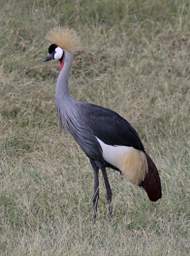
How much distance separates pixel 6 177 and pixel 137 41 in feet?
12.0

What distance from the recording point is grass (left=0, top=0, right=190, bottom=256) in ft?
16.9

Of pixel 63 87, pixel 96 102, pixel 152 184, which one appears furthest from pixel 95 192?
pixel 96 102

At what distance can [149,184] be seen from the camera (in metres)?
5.60

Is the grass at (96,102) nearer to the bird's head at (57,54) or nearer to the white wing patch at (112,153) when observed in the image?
the white wing patch at (112,153)

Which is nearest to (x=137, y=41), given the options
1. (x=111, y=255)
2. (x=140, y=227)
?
(x=140, y=227)

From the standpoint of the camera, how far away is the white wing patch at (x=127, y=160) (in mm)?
5648

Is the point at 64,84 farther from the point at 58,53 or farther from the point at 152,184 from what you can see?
the point at 152,184

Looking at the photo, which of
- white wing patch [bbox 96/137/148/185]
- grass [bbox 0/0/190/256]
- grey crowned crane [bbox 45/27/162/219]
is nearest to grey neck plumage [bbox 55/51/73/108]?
grey crowned crane [bbox 45/27/162/219]

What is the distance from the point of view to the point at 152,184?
559 centimetres

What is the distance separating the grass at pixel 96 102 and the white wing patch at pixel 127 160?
165mm

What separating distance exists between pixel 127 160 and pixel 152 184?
0.70 ft

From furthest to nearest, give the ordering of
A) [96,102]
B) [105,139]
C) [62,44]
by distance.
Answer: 1. [96,102]
2. [62,44]
3. [105,139]

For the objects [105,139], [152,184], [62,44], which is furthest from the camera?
[62,44]

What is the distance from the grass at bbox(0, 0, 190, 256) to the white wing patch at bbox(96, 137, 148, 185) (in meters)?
0.17
